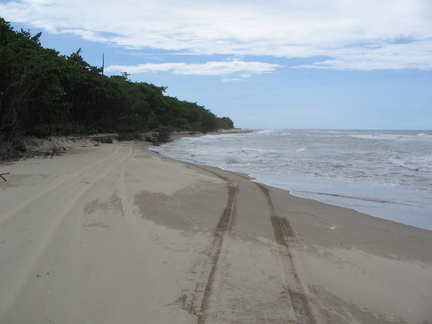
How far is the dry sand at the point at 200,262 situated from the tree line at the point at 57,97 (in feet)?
25.6

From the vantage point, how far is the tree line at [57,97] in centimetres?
1268

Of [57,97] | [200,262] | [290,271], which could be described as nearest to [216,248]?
[200,262]

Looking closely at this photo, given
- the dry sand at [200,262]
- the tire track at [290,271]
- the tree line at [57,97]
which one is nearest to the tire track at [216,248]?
the dry sand at [200,262]

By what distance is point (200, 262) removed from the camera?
12.5 feet

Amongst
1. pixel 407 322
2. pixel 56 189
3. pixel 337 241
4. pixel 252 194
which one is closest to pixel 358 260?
pixel 337 241

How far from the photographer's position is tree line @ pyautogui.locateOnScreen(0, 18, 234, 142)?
12.7 metres

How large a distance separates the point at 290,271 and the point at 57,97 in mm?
14530

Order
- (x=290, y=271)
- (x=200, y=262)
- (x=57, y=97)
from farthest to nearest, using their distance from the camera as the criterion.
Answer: (x=57, y=97) < (x=200, y=262) < (x=290, y=271)

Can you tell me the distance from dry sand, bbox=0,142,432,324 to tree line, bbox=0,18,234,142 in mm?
7794

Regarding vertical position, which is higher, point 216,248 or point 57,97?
point 57,97

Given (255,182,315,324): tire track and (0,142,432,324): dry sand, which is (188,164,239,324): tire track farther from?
(255,182,315,324): tire track

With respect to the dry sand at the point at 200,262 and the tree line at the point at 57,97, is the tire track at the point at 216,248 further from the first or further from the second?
the tree line at the point at 57,97

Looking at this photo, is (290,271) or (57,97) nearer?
(290,271)

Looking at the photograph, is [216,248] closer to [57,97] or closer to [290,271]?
[290,271]
